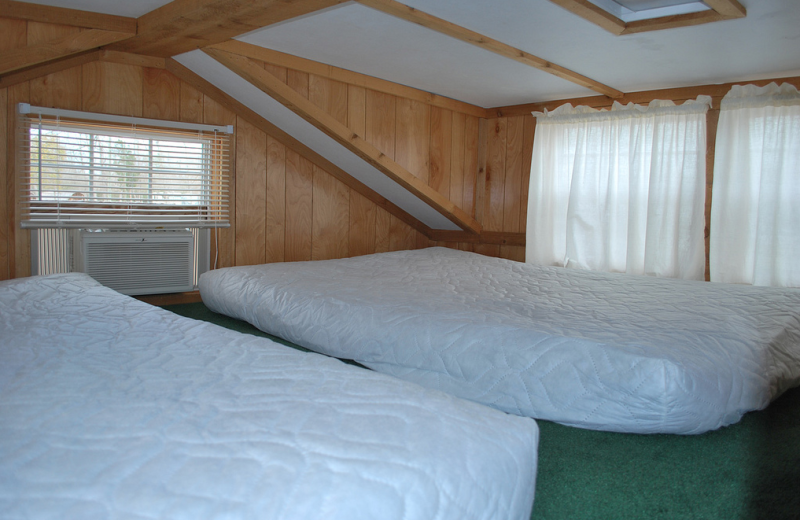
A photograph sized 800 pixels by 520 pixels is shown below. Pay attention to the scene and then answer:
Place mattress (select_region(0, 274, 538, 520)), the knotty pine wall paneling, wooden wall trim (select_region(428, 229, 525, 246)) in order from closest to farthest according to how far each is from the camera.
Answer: mattress (select_region(0, 274, 538, 520))
the knotty pine wall paneling
wooden wall trim (select_region(428, 229, 525, 246))

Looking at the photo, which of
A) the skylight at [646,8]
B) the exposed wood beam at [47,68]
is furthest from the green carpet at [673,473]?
the exposed wood beam at [47,68]

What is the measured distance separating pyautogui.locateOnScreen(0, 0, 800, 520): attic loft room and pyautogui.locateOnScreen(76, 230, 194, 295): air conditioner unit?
12 millimetres

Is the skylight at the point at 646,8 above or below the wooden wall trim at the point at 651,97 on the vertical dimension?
above

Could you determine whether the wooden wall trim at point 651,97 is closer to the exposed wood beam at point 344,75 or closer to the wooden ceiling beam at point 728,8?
the exposed wood beam at point 344,75

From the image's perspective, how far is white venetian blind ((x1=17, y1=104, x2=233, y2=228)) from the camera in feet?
9.00

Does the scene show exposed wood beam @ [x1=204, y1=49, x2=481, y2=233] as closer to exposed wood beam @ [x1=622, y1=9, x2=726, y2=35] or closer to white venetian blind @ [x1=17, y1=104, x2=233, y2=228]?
white venetian blind @ [x1=17, y1=104, x2=233, y2=228]

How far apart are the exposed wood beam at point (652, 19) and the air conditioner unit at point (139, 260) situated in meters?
2.33

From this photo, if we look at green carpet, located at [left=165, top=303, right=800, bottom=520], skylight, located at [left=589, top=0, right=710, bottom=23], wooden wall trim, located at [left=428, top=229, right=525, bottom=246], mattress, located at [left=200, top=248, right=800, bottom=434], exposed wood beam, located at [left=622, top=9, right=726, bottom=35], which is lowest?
green carpet, located at [left=165, top=303, right=800, bottom=520]

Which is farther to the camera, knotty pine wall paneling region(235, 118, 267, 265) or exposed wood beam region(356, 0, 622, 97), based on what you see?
knotty pine wall paneling region(235, 118, 267, 265)

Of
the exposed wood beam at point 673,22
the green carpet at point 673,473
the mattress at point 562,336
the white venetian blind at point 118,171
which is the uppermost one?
the exposed wood beam at point 673,22

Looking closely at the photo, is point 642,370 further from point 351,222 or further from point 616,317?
point 351,222

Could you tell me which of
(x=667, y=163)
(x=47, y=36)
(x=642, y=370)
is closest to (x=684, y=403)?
(x=642, y=370)

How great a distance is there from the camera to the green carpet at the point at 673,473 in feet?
4.12

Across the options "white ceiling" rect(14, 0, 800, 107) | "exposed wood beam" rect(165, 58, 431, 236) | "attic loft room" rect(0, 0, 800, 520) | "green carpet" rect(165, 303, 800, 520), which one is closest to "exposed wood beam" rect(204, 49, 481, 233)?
"attic loft room" rect(0, 0, 800, 520)
